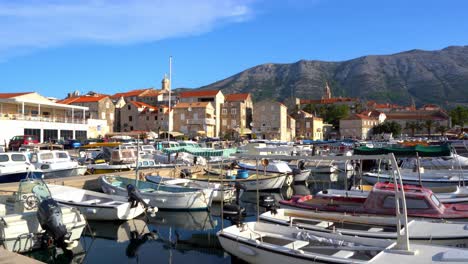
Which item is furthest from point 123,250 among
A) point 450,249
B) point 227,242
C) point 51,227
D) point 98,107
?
point 98,107

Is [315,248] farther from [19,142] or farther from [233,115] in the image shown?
[233,115]

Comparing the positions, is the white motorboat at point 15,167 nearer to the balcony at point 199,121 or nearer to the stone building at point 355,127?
the balcony at point 199,121

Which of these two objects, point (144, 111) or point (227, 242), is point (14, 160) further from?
point (144, 111)

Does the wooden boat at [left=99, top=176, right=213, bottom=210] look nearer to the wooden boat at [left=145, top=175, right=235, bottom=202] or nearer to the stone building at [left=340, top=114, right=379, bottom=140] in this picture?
the wooden boat at [left=145, top=175, right=235, bottom=202]

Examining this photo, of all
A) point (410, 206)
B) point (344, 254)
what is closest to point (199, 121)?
point (410, 206)

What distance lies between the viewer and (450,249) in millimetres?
9523

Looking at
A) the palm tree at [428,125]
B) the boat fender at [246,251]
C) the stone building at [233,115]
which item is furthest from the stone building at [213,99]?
the boat fender at [246,251]

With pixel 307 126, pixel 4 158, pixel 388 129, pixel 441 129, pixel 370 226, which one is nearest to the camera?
pixel 370 226

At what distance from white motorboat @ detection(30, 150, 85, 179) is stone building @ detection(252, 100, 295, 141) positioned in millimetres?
72734

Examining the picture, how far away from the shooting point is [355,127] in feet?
442

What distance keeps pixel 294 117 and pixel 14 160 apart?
9971 centimetres

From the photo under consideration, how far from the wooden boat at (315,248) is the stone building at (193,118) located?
81863 mm

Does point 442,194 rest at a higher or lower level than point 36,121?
lower

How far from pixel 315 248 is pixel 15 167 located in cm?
2362
